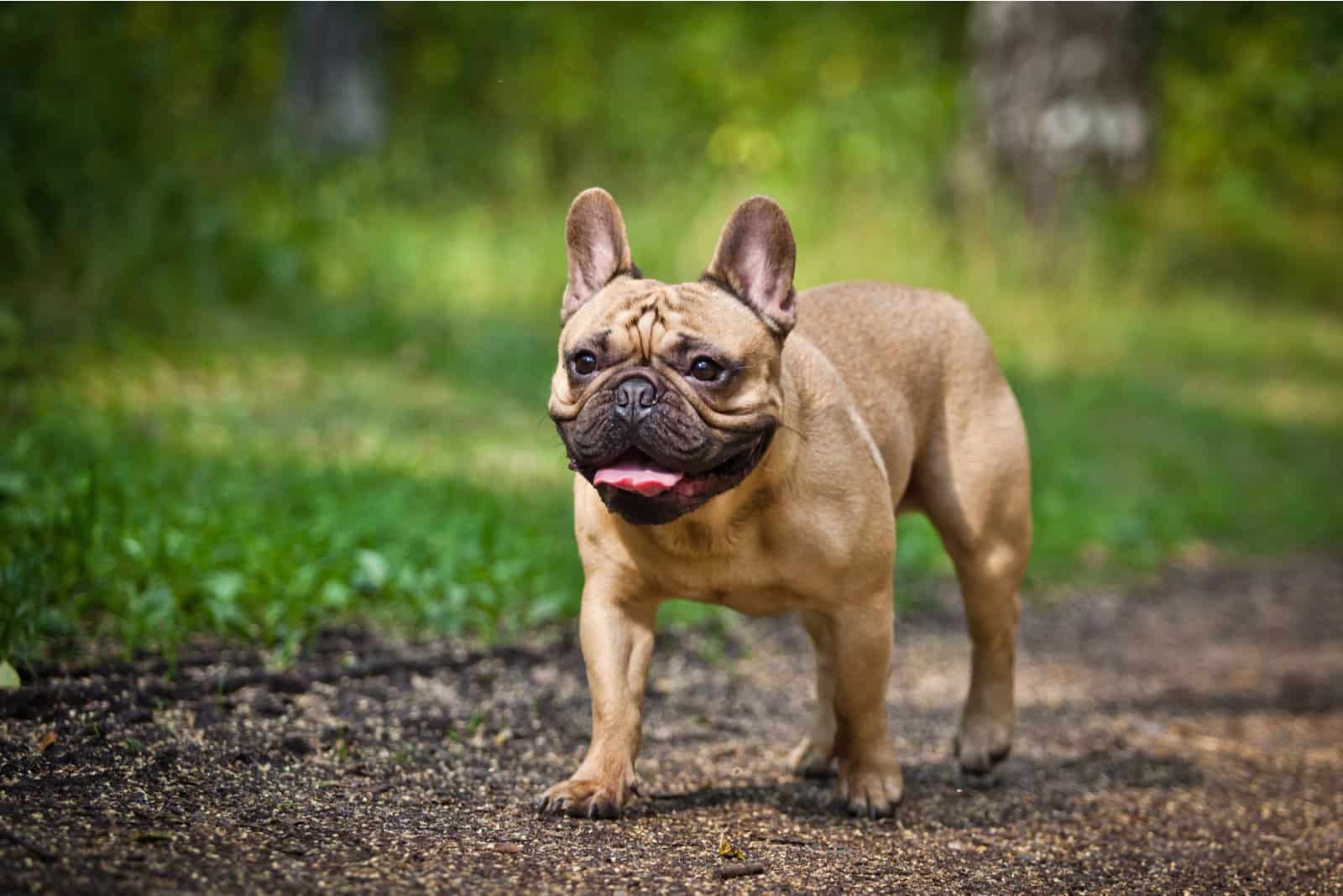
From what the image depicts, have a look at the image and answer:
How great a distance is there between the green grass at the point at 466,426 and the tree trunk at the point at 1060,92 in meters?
0.62

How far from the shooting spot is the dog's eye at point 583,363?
3637mm

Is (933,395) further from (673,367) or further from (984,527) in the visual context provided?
(673,367)

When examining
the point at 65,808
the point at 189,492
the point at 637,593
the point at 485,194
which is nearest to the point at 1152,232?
the point at 485,194

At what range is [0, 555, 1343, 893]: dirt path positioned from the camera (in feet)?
10.7

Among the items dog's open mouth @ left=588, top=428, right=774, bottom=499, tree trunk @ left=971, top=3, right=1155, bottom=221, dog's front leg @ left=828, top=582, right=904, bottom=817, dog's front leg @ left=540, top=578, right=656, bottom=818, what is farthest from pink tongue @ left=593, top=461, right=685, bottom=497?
tree trunk @ left=971, top=3, right=1155, bottom=221

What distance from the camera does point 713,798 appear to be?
13.6 feet

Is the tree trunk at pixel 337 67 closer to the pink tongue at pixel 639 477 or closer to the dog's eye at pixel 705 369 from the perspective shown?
the dog's eye at pixel 705 369

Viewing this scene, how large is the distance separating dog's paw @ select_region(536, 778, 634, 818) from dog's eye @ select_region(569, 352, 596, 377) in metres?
1.01

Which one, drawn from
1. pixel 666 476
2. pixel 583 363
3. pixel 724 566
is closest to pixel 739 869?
pixel 724 566

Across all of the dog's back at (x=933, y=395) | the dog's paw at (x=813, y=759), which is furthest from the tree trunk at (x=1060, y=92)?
the dog's paw at (x=813, y=759)

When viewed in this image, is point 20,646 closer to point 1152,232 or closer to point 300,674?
point 300,674

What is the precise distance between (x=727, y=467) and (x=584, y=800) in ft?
2.93

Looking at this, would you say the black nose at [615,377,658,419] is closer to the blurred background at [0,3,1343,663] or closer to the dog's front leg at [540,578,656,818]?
the dog's front leg at [540,578,656,818]

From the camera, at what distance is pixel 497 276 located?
1128 centimetres
